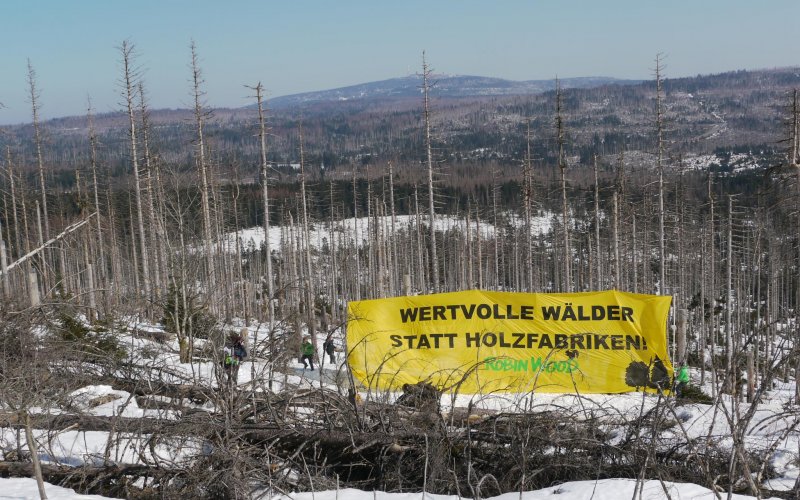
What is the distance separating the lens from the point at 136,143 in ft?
87.3

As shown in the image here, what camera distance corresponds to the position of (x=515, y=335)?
14586 millimetres

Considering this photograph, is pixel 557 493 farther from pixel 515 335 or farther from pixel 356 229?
pixel 356 229

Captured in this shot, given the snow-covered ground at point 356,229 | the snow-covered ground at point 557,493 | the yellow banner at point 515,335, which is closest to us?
the snow-covered ground at point 557,493

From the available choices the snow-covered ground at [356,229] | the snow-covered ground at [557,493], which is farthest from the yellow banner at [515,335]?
the snow-covered ground at [356,229]

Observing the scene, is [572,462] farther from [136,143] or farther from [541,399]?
[136,143]

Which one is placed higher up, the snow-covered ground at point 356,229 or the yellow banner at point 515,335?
the yellow banner at point 515,335

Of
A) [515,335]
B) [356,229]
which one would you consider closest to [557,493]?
[515,335]

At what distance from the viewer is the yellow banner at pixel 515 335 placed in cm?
1401

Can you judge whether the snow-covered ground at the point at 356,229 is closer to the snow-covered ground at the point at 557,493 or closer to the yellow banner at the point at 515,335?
the yellow banner at the point at 515,335

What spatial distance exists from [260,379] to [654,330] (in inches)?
359

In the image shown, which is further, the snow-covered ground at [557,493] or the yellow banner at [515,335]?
the yellow banner at [515,335]

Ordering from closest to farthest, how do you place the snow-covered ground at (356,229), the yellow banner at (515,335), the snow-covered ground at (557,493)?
the snow-covered ground at (557,493)
the yellow banner at (515,335)
the snow-covered ground at (356,229)

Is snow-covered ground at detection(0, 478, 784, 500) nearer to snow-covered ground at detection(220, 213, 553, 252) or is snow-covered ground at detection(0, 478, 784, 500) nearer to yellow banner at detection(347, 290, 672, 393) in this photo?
yellow banner at detection(347, 290, 672, 393)

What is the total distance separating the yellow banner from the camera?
14008 millimetres
